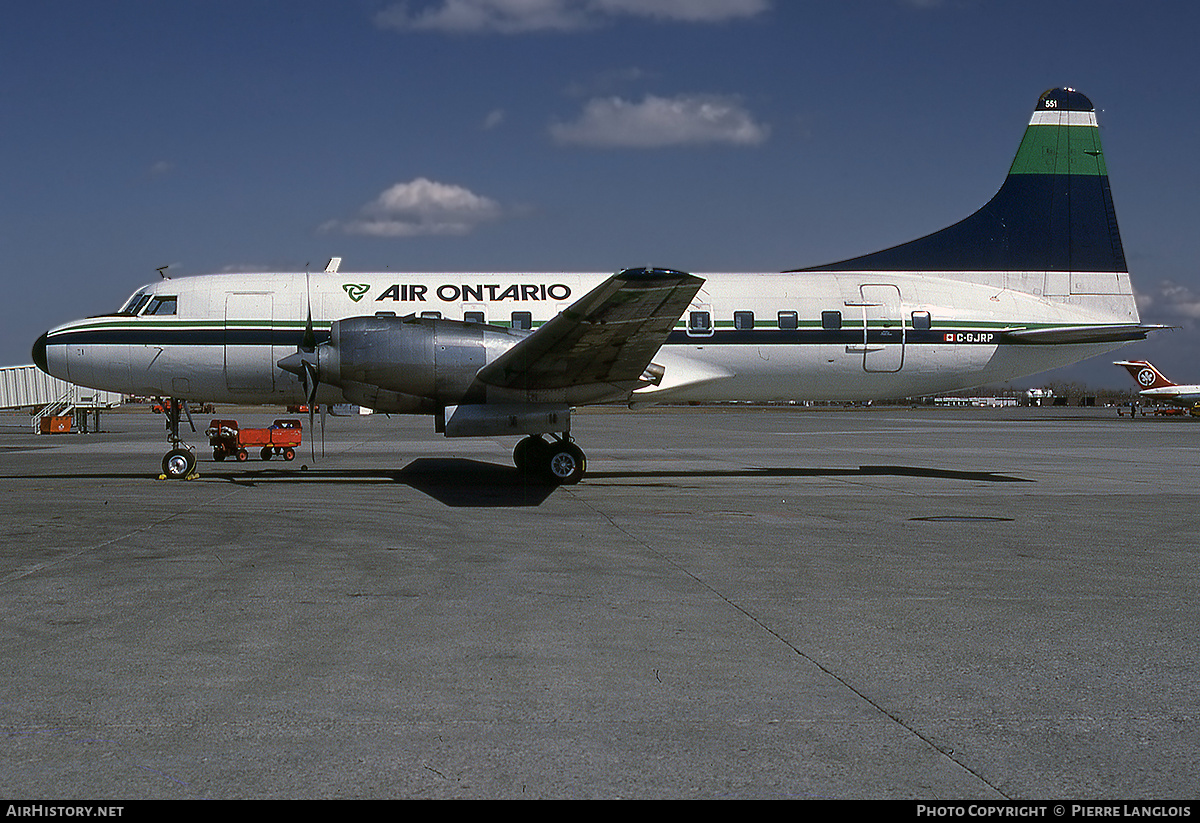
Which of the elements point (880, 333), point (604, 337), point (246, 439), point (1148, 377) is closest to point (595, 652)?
point (604, 337)

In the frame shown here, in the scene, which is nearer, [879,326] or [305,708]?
[305,708]

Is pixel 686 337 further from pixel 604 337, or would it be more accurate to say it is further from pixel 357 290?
pixel 357 290

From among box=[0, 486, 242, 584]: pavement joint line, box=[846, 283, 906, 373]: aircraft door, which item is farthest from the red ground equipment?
box=[846, 283, 906, 373]: aircraft door

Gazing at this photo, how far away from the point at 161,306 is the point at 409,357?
20.3ft

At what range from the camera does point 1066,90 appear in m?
19.9

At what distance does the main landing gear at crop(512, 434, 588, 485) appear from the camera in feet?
55.5

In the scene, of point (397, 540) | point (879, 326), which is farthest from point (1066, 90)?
point (397, 540)

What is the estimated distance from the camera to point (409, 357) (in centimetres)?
1538

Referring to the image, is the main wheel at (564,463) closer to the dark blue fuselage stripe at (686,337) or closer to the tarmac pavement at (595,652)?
the dark blue fuselage stripe at (686,337)

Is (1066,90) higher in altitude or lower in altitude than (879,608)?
higher

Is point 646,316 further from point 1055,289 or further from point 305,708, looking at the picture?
point 1055,289

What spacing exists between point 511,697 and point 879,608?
345 centimetres

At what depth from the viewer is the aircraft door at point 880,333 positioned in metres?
18.9

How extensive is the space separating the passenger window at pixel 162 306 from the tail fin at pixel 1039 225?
13.4 m
